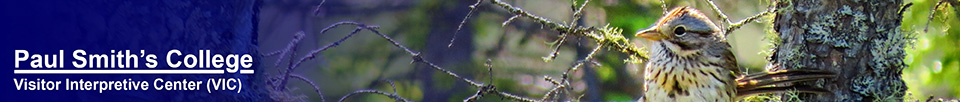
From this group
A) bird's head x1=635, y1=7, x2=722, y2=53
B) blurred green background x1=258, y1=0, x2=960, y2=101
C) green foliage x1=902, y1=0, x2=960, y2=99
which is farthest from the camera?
blurred green background x1=258, y1=0, x2=960, y2=101

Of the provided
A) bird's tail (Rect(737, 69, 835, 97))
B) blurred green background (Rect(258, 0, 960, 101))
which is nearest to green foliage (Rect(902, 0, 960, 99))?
blurred green background (Rect(258, 0, 960, 101))

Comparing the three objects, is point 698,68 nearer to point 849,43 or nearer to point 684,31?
point 684,31

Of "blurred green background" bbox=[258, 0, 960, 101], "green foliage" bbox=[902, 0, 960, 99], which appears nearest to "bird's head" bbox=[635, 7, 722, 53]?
"green foliage" bbox=[902, 0, 960, 99]

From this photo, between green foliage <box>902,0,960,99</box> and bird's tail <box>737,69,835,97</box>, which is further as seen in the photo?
green foliage <box>902,0,960,99</box>

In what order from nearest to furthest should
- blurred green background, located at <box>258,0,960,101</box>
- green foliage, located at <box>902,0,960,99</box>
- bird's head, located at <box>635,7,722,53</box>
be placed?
bird's head, located at <box>635,7,722,53</box> < green foliage, located at <box>902,0,960,99</box> < blurred green background, located at <box>258,0,960,101</box>

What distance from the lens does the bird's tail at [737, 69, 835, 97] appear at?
298 cm

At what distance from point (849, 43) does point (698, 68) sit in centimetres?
41

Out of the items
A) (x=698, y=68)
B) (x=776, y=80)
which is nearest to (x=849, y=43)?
(x=776, y=80)

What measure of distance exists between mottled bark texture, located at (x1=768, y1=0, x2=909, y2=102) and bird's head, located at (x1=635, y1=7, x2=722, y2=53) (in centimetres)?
25

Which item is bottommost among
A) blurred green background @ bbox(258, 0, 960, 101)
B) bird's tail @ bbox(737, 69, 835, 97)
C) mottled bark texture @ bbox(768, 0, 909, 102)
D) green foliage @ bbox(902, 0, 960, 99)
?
bird's tail @ bbox(737, 69, 835, 97)

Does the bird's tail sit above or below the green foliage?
below

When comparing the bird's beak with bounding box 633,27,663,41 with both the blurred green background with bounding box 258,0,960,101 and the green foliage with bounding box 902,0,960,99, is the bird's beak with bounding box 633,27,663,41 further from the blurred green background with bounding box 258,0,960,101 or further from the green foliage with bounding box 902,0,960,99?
the blurred green background with bounding box 258,0,960,101

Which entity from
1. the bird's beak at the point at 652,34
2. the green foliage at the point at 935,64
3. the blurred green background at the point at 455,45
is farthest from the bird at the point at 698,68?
the blurred green background at the point at 455,45

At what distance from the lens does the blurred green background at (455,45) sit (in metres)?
6.07
